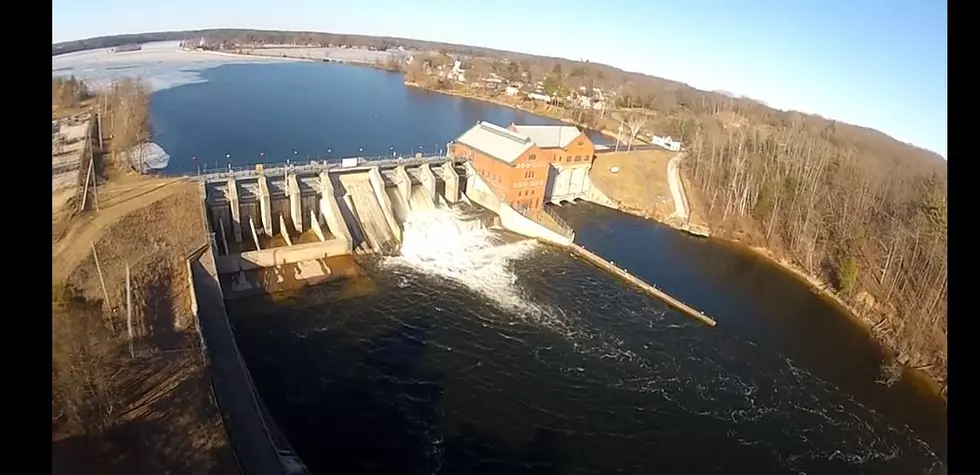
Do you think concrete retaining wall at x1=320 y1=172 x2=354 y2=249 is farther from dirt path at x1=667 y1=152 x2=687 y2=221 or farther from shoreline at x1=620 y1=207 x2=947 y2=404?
dirt path at x1=667 y1=152 x2=687 y2=221

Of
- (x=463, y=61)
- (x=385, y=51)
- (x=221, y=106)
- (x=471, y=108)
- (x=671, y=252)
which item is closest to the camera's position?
(x=671, y=252)

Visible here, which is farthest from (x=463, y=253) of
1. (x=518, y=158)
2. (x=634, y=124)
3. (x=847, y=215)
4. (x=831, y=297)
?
(x=634, y=124)

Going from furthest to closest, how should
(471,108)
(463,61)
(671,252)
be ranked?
(463,61), (471,108), (671,252)

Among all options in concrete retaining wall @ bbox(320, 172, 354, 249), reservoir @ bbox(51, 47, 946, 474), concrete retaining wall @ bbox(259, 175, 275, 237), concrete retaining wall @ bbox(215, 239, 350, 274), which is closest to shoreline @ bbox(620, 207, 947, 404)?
reservoir @ bbox(51, 47, 946, 474)

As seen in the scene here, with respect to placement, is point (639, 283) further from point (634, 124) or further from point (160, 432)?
point (634, 124)

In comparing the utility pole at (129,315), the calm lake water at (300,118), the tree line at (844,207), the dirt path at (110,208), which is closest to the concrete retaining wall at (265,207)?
the dirt path at (110,208)
